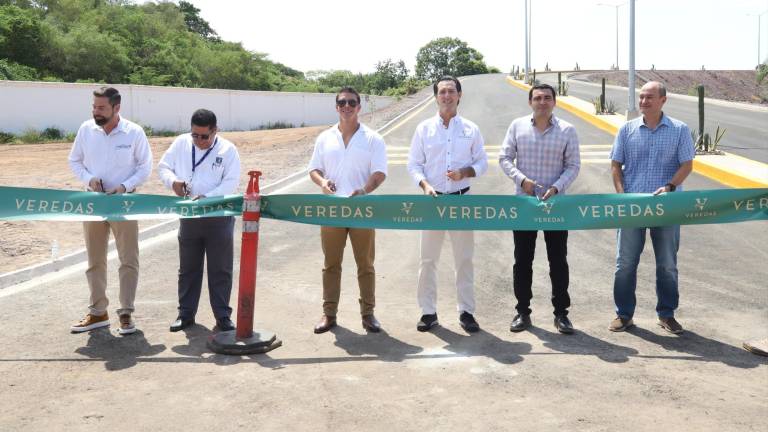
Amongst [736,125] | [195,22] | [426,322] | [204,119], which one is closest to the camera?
[204,119]

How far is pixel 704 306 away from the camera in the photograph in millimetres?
7039

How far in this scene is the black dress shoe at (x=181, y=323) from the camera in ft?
20.9

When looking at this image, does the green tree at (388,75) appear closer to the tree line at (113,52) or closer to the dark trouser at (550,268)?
the tree line at (113,52)

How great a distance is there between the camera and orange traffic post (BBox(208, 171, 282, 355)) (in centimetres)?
579

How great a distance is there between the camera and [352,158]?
6410 mm

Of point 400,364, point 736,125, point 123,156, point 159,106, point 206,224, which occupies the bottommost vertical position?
point 400,364

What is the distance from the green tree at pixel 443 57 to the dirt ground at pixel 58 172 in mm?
81687

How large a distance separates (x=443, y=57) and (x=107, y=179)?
117796 mm

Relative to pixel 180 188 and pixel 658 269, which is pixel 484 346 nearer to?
pixel 658 269

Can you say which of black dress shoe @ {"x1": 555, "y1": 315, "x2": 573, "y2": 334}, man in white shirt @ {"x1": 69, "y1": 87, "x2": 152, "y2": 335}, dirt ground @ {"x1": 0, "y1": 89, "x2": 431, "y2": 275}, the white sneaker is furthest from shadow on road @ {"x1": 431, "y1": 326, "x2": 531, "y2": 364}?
dirt ground @ {"x1": 0, "y1": 89, "x2": 431, "y2": 275}

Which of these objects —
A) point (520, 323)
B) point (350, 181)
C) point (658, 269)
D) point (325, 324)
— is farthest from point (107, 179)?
point (658, 269)

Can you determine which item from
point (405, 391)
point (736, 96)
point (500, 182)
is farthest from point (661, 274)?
A: point (736, 96)

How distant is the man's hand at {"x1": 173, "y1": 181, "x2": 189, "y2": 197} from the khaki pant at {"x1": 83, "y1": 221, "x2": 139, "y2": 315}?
0.47 m

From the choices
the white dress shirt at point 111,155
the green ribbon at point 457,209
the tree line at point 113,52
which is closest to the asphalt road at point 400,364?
the green ribbon at point 457,209
